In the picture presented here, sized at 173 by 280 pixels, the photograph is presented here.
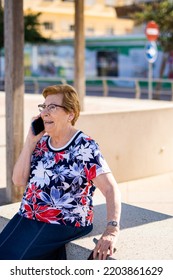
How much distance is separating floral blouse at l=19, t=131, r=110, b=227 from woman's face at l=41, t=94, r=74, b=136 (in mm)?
103

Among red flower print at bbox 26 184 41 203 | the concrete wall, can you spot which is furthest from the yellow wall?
red flower print at bbox 26 184 41 203

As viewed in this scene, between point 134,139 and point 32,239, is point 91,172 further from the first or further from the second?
point 134,139

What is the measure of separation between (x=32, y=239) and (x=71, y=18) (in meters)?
49.9

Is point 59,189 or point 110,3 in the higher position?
point 110,3

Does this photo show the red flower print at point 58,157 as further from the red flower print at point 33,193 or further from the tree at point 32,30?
the tree at point 32,30


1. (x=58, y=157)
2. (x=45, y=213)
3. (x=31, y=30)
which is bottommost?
(x=45, y=213)

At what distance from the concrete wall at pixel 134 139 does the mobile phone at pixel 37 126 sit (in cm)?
385

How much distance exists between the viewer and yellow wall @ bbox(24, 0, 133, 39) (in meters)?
50.4

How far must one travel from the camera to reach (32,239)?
342 centimetres

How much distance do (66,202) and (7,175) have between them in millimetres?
3326

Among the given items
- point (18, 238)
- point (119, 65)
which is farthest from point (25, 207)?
point (119, 65)

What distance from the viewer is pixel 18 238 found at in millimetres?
3447

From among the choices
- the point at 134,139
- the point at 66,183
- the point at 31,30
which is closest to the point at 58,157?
the point at 66,183

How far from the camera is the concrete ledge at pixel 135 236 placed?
3535mm
